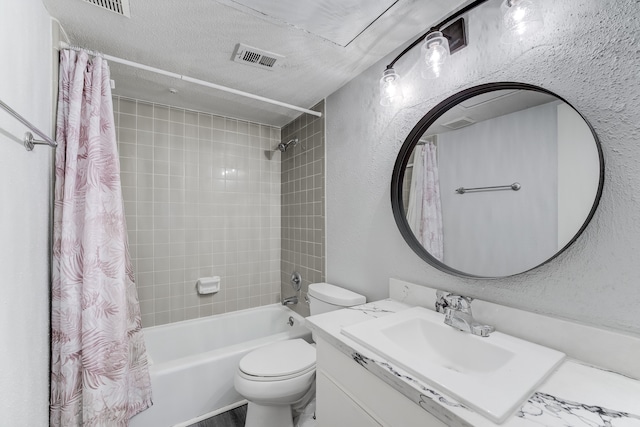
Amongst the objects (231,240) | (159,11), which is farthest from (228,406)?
(159,11)

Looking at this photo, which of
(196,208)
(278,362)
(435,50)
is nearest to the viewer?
(435,50)

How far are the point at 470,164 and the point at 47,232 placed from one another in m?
1.92

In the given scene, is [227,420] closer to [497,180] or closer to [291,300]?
[291,300]

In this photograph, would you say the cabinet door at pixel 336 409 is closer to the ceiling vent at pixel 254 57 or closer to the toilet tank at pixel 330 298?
the toilet tank at pixel 330 298

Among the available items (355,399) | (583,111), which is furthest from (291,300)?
(583,111)

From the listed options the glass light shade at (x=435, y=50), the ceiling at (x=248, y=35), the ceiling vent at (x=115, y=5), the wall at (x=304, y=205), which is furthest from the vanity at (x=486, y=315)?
the ceiling vent at (x=115, y=5)

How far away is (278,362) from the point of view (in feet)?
4.93

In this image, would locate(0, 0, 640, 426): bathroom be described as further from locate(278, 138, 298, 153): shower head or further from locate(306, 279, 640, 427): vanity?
locate(278, 138, 298, 153): shower head

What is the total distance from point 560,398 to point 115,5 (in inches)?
81.6

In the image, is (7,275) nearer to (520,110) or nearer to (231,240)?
(231,240)

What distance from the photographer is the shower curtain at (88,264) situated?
1.22 m

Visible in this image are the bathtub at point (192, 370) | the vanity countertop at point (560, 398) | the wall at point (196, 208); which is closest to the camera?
the vanity countertop at point (560, 398)

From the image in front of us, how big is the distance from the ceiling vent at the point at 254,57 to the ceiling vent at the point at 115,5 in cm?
49

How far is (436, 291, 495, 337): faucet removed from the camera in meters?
0.95
